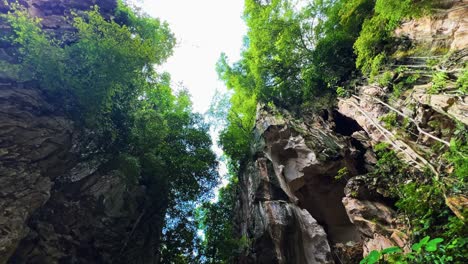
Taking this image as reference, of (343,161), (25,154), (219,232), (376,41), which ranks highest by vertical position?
(376,41)

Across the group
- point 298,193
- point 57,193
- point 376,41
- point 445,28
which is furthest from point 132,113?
point 445,28

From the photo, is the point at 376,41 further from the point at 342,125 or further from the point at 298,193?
the point at 298,193

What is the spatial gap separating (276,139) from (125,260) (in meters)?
6.71

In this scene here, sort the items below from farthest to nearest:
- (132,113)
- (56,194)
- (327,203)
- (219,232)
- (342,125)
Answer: (342,125) < (219,232) < (132,113) < (327,203) < (56,194)

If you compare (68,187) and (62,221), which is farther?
(68,187)

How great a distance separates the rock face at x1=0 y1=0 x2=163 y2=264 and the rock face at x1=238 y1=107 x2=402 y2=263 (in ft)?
13.9

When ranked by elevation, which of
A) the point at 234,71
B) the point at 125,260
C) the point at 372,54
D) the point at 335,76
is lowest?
the point at 125,260

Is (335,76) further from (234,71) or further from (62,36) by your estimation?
(62,36)

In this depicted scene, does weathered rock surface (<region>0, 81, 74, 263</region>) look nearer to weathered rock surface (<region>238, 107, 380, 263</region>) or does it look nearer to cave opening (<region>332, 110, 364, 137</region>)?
weathered rock surface (<region>238, 107, 380, 263</region>)

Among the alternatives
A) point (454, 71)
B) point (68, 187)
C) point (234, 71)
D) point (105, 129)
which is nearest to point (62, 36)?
point (105, 129)

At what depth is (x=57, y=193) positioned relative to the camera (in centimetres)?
809

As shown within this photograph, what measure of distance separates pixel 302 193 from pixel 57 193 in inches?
312

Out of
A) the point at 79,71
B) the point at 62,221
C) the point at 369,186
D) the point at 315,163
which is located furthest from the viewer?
the point at 315,163

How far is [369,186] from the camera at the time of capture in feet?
23.0
